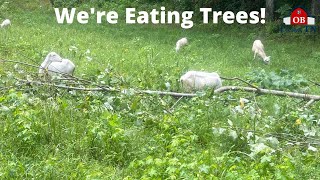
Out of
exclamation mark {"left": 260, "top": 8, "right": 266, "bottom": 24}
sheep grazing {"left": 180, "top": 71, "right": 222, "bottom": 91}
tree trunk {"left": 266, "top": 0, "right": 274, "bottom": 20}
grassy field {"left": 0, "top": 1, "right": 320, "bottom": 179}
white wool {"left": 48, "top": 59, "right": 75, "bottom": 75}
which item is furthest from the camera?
exclamation mark {"left": 260, "top": 8, "right": 266, "bottom": 24}

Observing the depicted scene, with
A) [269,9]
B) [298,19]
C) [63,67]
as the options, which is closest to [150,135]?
[63,67]

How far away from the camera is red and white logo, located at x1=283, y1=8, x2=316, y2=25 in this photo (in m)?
18.9

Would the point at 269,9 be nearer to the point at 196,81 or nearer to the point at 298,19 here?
the point at 298,19

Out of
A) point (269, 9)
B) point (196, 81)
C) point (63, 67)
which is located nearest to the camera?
point (196, 81)

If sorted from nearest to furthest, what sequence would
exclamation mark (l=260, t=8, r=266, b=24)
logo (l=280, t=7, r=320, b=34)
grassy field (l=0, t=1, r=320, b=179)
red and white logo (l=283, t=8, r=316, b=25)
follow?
grassy field (l=0, t=1, r=320, b=179) → logo (l=280, t=7, r=320, b=34) → red and white logo (l=283, t=8, r=316, b=25) → exclamation mark (l=260, t=8, r=266, b=24)

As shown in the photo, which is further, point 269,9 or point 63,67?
point 269,9

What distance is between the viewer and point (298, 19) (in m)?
19.2

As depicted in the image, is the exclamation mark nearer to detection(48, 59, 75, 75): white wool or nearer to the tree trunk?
the tree trunk

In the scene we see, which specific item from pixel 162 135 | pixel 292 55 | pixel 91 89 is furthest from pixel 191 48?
pixel 162 135

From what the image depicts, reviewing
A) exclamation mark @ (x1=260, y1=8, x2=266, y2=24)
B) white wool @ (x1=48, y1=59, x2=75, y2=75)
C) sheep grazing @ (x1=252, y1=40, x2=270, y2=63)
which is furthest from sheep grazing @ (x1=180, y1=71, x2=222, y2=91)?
exclamation mark @ (x1=260, y1=8, x2=266, y2=24)

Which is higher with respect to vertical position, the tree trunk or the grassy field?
the tree trunk

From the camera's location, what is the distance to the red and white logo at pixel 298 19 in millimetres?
18942

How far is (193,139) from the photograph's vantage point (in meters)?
6.08

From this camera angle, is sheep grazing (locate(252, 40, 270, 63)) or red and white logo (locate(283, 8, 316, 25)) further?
red and white logo (locate(283, 8, 316, 25))
